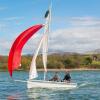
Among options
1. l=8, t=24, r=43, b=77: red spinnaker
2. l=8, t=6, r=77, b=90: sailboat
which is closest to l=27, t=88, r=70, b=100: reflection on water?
l=8, t=6, r=77, b=90: sailboat

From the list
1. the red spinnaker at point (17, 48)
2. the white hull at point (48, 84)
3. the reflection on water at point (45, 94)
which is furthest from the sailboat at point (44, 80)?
the red spinnaker at point (17, 48)

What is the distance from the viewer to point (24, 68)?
600 feet

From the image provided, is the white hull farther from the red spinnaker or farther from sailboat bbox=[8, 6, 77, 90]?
the red spinnaker

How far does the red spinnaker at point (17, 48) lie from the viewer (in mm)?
48406

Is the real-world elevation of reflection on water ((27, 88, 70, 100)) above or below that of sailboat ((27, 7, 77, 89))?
below

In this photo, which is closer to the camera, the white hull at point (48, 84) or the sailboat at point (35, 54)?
the sailboat at point (35, 54)

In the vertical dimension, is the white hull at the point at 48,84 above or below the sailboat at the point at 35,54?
below

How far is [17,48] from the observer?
49.0 m

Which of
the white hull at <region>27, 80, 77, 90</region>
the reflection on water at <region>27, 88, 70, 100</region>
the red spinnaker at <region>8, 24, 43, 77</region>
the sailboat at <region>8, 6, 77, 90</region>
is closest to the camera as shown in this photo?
the reflection on water at <region>27, 88, 70, 100</region>

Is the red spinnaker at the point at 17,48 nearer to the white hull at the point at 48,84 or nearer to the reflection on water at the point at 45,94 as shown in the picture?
the white hull at the point at 48,84

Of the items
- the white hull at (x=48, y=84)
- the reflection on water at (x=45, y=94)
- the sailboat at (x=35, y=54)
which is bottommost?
the reflection on water at (x=45, y=94)

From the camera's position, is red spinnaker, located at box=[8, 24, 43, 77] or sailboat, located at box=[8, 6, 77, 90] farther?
sailboat, located at box=[8, 6, 77, 90]

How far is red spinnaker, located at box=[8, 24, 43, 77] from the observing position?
159 feet

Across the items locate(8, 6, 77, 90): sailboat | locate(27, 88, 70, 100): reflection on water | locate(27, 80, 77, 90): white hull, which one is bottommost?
locate(27, 88, 70, 100): reflection on water
